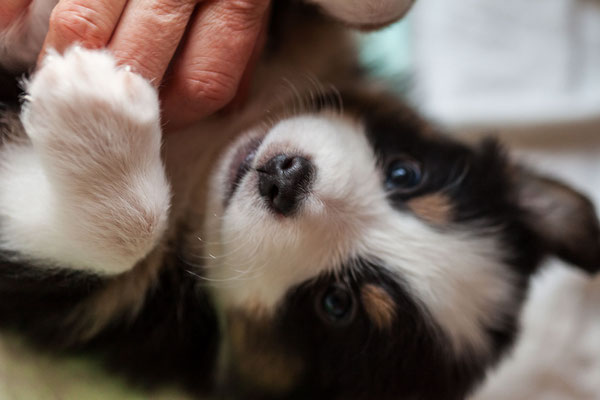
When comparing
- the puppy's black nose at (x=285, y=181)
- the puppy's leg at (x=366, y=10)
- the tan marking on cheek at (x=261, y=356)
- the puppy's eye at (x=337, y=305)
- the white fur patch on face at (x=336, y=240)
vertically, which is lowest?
the tan marking on cheek at (x=261, y=356)

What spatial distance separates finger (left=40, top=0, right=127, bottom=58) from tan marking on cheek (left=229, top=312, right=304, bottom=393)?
0.76 metres

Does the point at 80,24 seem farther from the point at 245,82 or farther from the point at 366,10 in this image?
the point at 366,10

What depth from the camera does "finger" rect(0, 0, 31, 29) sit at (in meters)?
1.25

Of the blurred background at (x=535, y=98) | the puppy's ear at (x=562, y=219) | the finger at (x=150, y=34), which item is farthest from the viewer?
the blurred background at (x=535, y=98)

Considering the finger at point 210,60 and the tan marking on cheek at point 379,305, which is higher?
the finger at point 210,60

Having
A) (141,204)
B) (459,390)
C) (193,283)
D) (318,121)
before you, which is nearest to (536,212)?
(459,390)

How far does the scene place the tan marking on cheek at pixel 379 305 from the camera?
1436 millimetres

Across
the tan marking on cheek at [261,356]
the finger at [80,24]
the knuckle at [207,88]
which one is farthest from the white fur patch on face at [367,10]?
the tan marking on cheek at [261,356]

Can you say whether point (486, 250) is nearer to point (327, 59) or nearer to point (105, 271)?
point (327, 59)

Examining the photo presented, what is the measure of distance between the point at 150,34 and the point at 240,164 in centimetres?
38

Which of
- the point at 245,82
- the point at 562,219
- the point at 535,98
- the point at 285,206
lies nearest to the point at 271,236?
the point at 285,206

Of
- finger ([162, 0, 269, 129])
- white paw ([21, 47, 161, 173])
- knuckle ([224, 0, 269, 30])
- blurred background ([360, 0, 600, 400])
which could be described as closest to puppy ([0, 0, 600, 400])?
white paw ([21, 47, 161, 173])

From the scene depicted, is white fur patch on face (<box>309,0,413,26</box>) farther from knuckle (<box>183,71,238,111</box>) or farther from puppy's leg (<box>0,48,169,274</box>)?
puppy's leg (<box>0,48,169,274</box>)

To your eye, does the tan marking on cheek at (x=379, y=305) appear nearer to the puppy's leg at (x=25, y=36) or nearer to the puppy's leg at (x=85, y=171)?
the puppy's leg at (x=85, y=171)
